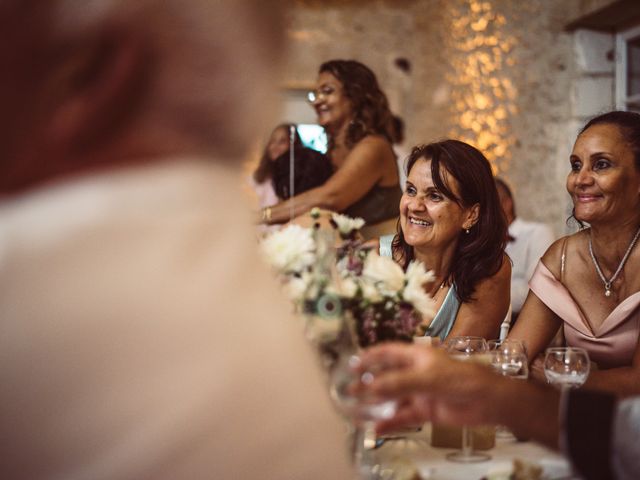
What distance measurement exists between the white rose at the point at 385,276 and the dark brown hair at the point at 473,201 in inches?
49.7

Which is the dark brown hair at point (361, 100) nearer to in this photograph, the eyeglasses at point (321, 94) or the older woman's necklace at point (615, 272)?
the eyeglasses at point (321, 94)

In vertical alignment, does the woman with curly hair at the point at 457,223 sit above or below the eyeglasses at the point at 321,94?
below

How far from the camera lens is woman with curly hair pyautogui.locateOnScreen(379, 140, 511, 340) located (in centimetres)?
291

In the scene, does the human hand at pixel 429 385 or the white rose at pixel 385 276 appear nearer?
the human hand at pixel 429 385

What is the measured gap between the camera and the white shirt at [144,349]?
612mm

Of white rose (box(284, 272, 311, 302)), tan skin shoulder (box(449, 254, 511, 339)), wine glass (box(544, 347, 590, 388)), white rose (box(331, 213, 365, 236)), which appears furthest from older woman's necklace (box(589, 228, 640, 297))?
white rose (box(284, 272, 311, 302))

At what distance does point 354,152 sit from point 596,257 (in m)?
1.18

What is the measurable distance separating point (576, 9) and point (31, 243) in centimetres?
565

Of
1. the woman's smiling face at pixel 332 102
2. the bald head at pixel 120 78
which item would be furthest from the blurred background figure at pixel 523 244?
the bald head at pixel 120 78

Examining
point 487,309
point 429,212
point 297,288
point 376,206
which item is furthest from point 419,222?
point 297,288

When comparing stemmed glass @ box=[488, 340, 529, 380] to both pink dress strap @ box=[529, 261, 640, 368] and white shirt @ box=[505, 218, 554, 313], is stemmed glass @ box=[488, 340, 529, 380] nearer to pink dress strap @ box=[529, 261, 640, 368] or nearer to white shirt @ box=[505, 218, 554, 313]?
pink dress strap @ box=[529, 261, 640, 368]

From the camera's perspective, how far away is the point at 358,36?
707cm

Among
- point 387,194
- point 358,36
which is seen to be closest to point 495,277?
point 387,194

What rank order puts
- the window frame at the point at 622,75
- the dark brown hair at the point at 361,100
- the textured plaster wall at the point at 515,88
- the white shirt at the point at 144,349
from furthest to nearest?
the textured plaster wall at the point at 515,88 → the window frame at the point at 622,75 → the dark brown hair at the point at 361,100 → the white shirt at the point at 144,349
